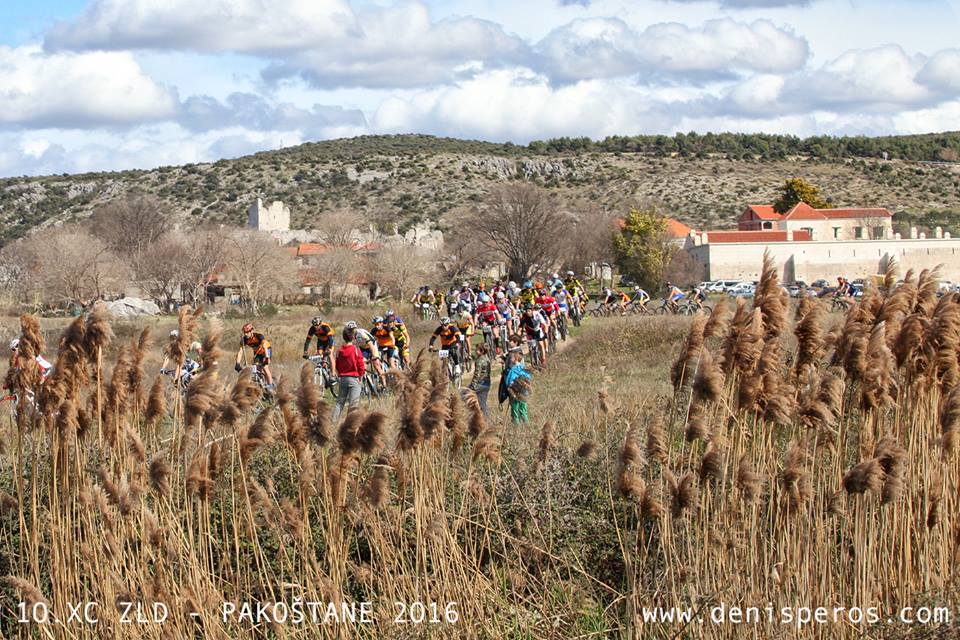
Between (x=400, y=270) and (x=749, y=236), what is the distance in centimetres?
2610

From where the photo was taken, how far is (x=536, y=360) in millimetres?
23672

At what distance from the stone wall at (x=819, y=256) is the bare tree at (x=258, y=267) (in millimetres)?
27911

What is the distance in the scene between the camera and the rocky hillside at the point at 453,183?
11575 centimetres

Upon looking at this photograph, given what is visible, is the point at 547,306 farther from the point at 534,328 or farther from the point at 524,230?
the point at 524,230

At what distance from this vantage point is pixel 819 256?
78938 mm

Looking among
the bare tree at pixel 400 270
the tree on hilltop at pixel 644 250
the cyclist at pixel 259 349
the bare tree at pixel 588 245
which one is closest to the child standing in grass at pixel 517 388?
the cyclist at pixel 259 349

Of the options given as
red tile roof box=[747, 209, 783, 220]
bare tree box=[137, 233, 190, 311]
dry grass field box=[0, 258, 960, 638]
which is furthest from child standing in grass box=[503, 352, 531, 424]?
red tile roof box=[747, 209, 783, 220]

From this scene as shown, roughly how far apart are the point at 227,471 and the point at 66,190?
454 feet

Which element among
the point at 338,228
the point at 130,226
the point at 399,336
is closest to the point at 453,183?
the point at 338,228

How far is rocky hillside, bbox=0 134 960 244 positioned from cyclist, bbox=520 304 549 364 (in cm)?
8534

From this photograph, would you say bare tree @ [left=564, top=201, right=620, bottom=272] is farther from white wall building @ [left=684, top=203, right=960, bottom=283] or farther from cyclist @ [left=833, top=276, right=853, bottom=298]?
cyclist @ [left=833, top=276, right=853, bottom=298]

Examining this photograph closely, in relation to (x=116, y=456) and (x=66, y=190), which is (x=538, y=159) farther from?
(x=116, y=456)

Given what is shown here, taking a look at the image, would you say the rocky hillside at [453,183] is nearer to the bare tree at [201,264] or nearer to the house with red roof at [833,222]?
the house with red roof at [833,222]

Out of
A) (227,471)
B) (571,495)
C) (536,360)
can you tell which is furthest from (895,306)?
(536,360)
